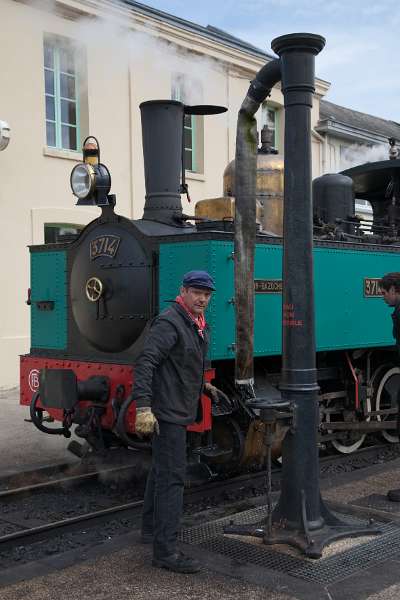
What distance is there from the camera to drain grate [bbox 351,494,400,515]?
4699mm

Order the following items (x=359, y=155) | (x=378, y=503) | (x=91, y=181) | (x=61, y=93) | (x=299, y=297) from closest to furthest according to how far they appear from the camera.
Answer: (x=299, y=297), (x=378, y=503), (x=91, y=181), (x=61, y=93), (x=359, y=155)

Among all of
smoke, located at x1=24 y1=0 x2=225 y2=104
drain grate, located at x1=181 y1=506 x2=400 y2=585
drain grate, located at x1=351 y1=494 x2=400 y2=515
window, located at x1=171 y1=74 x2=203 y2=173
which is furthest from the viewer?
window, located at x1=171 y1=74 x2=203 y2=173

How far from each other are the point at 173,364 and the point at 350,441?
11.4 ft

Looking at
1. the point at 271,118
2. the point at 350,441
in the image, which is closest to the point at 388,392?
the point at 350,441

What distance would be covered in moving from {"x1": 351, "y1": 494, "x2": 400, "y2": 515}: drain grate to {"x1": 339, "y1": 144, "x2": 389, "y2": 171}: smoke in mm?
11577

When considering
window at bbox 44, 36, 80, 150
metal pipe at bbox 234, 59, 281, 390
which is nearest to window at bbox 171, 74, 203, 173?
window at bbox 44, 36, 80, 150

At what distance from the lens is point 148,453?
5586mm

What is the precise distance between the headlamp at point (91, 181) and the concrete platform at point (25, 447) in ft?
7.19

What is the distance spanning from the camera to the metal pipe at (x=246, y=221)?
14.2 feet

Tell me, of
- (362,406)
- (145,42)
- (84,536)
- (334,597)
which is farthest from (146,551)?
(145,42)

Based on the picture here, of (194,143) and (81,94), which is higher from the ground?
(81,94)

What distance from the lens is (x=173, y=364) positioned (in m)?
3.71

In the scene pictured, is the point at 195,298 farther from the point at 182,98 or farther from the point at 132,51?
the point at 182,98

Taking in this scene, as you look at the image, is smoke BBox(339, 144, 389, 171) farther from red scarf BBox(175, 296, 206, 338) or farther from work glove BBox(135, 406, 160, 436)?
work glove BBox(135, 406, 160, 436)
